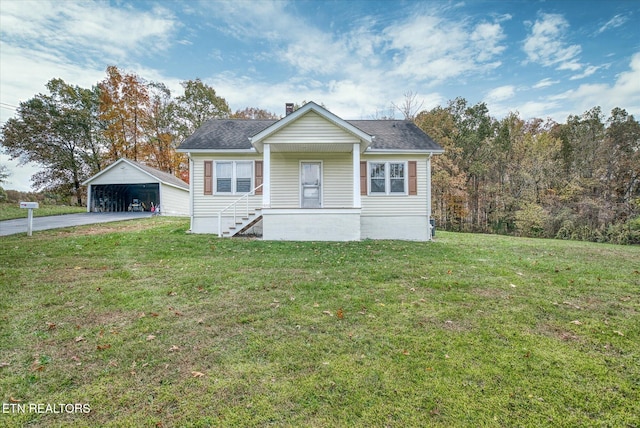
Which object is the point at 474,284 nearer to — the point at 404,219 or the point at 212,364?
the point at 212,364

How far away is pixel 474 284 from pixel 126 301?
578 centimetres

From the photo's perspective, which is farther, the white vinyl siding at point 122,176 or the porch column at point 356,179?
the white vinyl siding at point 122,176

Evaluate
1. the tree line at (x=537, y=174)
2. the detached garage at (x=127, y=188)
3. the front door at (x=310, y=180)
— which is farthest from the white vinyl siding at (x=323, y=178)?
the tree line at (x=537, y=174)

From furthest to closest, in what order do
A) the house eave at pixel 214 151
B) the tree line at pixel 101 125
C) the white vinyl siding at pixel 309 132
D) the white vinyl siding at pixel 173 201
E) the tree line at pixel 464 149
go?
the tree line at pixel 101 125 < the tree line at pixel 464 149 < the white vinyl siding at pixel 173 201 < the house eave at pixel 214 151 < the white vinyl siding at pixel 309 132

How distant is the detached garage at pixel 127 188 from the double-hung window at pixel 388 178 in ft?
50.4

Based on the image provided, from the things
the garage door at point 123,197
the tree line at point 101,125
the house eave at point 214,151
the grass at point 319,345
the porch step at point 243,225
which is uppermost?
the tree line at point 101,125

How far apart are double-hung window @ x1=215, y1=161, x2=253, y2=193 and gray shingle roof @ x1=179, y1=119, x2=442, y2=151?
2.30 ft

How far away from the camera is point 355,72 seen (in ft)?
66.0

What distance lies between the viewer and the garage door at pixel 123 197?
22000mm

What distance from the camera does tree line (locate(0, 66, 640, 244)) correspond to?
21.5 m

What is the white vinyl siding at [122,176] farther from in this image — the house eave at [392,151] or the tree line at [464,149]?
the house eave at [392,151]

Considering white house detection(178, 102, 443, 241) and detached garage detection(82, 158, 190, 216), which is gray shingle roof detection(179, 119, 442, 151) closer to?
white house detection(178, 102, 443, 241)

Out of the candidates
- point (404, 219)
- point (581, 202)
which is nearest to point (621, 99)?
point (581, 202)

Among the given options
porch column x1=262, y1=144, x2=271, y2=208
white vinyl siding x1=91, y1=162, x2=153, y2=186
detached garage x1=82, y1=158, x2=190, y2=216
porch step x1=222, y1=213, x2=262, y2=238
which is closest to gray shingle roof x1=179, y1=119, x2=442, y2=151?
porch column x1=262, y1=144, x2=271, y2=208
